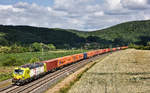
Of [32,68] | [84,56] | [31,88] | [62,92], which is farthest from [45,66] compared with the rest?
[84,56]

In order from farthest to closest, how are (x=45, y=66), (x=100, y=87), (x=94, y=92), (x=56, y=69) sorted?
(x=56, y=69)
(x=45, y=66)
(x=100, y=87)
(x=94, y=92)

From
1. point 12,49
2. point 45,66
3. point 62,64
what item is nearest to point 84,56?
point 62,64

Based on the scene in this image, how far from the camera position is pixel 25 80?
36.0 metres

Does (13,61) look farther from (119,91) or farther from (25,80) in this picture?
(119,91)

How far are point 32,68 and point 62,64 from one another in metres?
21.5

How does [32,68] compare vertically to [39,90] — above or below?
above

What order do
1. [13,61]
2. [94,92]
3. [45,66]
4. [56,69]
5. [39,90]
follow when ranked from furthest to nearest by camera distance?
[13,61]
[56,69]
[45,66]
[39,90]
[94,92]

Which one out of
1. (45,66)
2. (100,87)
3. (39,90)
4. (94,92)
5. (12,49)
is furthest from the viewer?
(12,49)

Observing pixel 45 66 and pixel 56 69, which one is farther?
pixel 56 69

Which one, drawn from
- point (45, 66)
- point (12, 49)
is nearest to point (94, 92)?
point (45, 66)

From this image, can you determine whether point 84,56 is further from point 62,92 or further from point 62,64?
point 62,92

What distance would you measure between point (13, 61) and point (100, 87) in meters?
47.3

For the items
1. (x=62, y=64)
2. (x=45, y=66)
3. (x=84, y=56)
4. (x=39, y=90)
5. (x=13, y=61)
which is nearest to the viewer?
(x=39, y=90)

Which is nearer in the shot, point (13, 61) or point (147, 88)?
point (147, 88)
